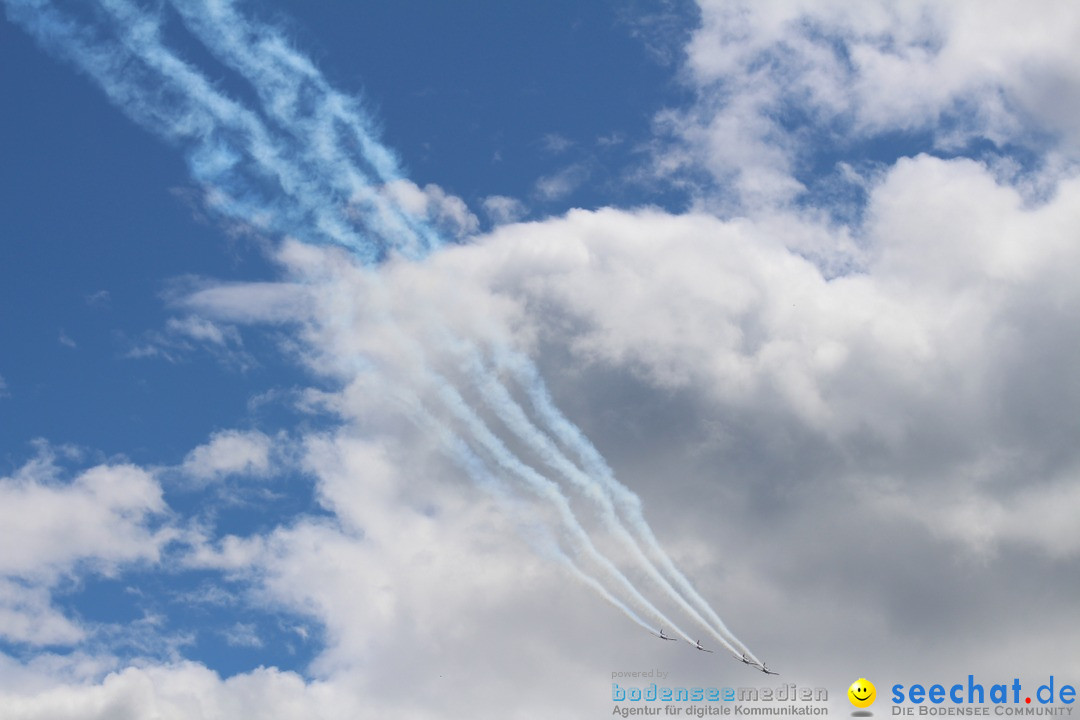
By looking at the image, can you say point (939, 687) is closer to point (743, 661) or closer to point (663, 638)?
point (743, 661)

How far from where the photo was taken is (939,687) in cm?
10181

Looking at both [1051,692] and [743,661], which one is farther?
[743,661]

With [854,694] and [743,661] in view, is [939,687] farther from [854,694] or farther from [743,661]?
[743,661]

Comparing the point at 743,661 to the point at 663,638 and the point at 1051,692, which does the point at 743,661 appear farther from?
the point at 1051,692

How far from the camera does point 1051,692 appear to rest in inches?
3782

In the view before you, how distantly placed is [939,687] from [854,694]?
780 cm

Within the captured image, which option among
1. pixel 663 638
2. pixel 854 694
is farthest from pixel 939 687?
pixel 663 638

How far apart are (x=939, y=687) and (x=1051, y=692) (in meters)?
9.23

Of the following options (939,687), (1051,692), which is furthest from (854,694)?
(1051,692)

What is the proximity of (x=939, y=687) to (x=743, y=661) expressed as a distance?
54.7ft

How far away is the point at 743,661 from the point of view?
4181 inches

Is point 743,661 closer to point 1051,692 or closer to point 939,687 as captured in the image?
point 939,687

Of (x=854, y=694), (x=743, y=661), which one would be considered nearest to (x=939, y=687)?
(x=854, y=694)

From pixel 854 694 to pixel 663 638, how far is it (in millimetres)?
16614
